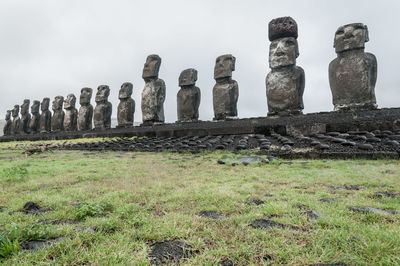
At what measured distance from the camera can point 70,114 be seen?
16578 millimetres

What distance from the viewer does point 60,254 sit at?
1298 mm

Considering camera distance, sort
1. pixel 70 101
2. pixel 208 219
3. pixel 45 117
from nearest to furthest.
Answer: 1. pixel 208 219
2. pixel 70 101
3. pixel 45 117

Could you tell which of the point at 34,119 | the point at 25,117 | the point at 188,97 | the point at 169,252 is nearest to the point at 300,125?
the point at 188,97

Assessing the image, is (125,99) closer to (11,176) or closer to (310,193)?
(11,176)

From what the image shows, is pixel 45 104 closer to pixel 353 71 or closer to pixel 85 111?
pixel 85 111

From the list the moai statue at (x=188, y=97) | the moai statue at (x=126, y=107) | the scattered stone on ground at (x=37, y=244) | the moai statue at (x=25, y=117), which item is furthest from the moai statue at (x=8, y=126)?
the scattered stone on ground at (x=37, y=244)

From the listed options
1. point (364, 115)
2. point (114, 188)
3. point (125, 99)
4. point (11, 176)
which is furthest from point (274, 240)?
point (125, 99)

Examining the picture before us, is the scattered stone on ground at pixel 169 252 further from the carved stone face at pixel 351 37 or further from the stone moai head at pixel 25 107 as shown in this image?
the stone moai head at pixel 25 107

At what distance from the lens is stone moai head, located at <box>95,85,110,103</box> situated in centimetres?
1404

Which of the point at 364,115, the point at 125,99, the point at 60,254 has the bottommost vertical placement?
the point at 60,254

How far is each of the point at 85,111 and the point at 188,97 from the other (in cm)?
762

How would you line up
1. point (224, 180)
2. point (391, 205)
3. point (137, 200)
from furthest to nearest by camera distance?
point (224, 180)
point (137, 200)
point (391, 205)

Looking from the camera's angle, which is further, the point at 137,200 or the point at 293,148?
the point at 293,148

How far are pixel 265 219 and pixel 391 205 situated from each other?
0.97m
